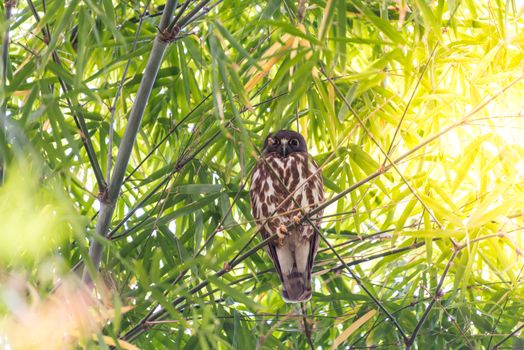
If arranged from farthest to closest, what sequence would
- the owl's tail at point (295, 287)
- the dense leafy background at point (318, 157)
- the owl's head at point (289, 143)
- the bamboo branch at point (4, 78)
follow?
the owl's head at point (289, 143) < the owl's tail at point (295, 287) < the dense leafy background at point (318, 157) < the bamboo branch at point (4, 78)

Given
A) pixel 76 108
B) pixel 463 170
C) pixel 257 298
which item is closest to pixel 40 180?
pixel 76 108

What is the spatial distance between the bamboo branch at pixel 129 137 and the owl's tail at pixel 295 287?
961 millimetres

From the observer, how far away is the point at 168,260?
2.28m

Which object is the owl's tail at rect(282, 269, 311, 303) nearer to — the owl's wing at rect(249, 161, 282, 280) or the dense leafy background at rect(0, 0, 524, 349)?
the dense leafy background at rect(0, 0, 524, 349)

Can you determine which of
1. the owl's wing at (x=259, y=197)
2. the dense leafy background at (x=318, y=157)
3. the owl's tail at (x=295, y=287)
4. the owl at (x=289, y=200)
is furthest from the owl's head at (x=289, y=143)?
the owl's tail at (x=295, y=287)

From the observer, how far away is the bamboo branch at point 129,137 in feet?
6.04

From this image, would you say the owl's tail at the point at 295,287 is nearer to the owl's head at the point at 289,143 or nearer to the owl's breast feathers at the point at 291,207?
the owl's breast feathers at the point at 291,207

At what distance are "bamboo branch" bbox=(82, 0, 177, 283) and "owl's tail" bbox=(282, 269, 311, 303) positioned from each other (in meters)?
0.96

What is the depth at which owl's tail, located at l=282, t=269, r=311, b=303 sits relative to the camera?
278cm

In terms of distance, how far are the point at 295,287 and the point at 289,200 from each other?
309 millimetres

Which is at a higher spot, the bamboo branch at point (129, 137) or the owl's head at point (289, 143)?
the bamboo branch at point (129, 137)

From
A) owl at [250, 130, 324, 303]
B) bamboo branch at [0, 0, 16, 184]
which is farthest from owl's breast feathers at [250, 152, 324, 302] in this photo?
bamboo branch at [0, 0, 16, 184]

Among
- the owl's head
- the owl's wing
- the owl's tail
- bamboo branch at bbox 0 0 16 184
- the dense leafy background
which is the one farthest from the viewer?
the owl's head

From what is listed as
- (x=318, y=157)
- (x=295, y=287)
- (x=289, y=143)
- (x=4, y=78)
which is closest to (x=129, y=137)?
(x=4, y=78)
